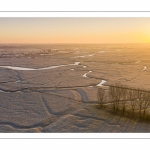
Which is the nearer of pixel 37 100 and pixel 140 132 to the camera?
pixel 140 132

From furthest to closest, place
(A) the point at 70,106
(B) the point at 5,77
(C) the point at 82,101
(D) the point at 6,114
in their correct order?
1. (B) the point at 5,77
2. (C) the point at 82,101
3. (A) the point at 70,106
4. (D) the point at 6,114

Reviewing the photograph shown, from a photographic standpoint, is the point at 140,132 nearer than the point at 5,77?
Yes

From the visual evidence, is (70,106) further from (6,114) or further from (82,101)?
(6,114)
